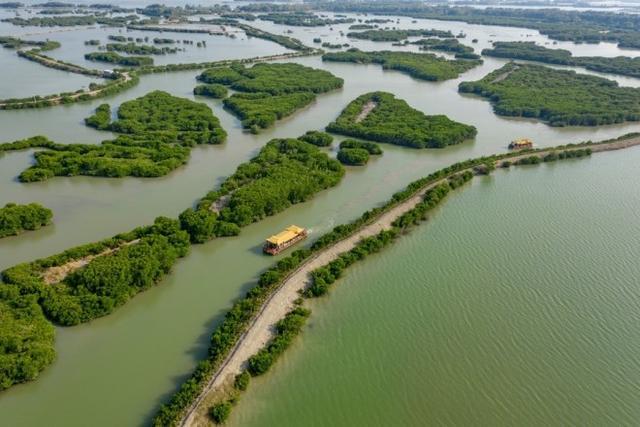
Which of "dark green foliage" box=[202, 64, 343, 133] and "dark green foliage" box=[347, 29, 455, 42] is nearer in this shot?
"dark green foliage" box=[202, 64, 343, 133]

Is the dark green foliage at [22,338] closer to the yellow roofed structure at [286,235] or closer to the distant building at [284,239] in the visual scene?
the distant building at [284,239]

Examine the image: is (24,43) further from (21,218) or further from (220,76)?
(21,218)

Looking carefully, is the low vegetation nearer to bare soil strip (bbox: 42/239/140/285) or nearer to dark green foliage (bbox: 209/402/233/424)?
bare soil strip (bbox: 42/239/140/285)

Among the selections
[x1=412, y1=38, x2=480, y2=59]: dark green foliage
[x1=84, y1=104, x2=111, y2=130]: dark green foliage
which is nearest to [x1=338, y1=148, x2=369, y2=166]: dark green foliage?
[x1=84, y1=104, x2=111, y2=130]: dark green foliage

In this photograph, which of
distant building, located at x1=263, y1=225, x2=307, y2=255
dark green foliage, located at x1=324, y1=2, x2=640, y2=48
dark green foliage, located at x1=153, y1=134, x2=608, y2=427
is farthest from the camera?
dark green foliage, located at x1=324, y1=2, x2=640, y2=48

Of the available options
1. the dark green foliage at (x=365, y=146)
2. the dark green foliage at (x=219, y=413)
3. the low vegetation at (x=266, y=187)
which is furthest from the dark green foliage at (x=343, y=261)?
the dark green foliage at (x=365, y=146)

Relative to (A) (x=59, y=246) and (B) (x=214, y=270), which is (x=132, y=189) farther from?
(B) (x=214, y=270)

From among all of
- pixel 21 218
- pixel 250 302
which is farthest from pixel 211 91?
pixel 250 302

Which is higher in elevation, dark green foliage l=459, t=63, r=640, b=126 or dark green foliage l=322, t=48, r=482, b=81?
dark green foliage l=459, t=63, r=640, b=126
